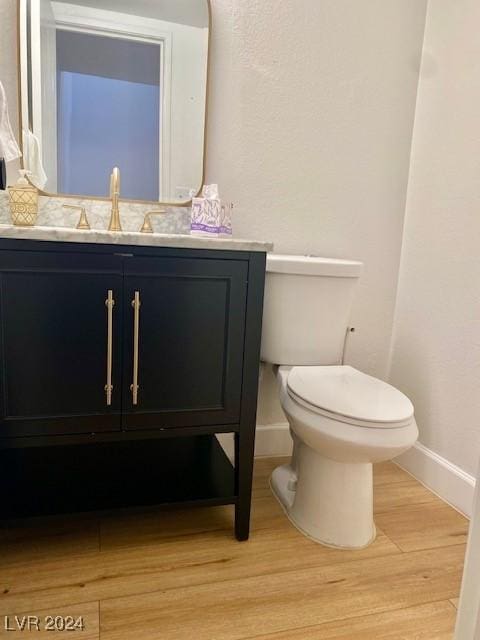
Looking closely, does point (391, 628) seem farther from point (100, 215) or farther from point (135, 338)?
point (100, 215)

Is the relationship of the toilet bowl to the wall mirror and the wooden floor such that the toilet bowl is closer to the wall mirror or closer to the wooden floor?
the wooden floor

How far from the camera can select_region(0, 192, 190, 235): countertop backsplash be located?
1.56 m

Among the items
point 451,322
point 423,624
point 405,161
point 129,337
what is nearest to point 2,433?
point 129,337

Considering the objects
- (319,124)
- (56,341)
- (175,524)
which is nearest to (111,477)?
(175,524)

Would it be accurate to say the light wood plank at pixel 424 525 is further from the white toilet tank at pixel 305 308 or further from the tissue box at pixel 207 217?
the tissue box at pixel 207 217

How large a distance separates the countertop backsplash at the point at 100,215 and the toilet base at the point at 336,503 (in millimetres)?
917

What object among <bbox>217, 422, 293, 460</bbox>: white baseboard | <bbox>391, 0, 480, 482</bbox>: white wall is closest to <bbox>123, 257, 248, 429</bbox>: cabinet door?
<bbox>217, 422, 293, 460</bbox>: white baseboard

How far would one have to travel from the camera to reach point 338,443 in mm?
1276

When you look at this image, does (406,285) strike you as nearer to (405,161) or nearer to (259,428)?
(405,161)

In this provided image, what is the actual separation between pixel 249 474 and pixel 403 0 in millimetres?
1891

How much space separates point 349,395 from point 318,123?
1093mm

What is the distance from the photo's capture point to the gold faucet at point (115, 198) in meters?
1.47

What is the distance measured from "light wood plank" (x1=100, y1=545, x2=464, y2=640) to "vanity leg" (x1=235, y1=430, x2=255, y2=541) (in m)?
0.17

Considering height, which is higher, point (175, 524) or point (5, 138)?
point (5, 138)
